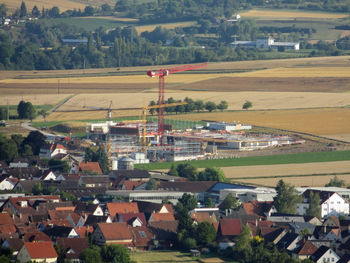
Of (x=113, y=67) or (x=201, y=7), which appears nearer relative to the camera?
(x=113, y=67)

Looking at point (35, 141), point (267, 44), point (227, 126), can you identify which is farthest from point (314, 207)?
point (267, 44)

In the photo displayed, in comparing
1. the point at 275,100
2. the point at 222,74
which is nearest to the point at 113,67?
the point at 222,74

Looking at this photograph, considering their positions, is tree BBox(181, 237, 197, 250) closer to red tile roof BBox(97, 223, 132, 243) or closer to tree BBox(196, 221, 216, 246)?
tree BBox(196, 221, 216, 246)

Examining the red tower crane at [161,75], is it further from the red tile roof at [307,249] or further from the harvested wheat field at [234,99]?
the red tile roof at [307,249]

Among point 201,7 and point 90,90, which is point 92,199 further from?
point 201,7

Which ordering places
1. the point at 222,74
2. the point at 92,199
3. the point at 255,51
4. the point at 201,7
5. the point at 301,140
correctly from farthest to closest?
the point at 201,7, the point at 255,51, the point at 222,74, the point at 301,140, the point at 92,199

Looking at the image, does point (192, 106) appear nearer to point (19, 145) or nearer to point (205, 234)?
point (19, 145)

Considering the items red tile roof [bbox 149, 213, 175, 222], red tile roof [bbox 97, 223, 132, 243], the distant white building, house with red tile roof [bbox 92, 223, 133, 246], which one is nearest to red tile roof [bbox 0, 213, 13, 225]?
house with red tile roof [bbox 92, 223, 133, 246]
